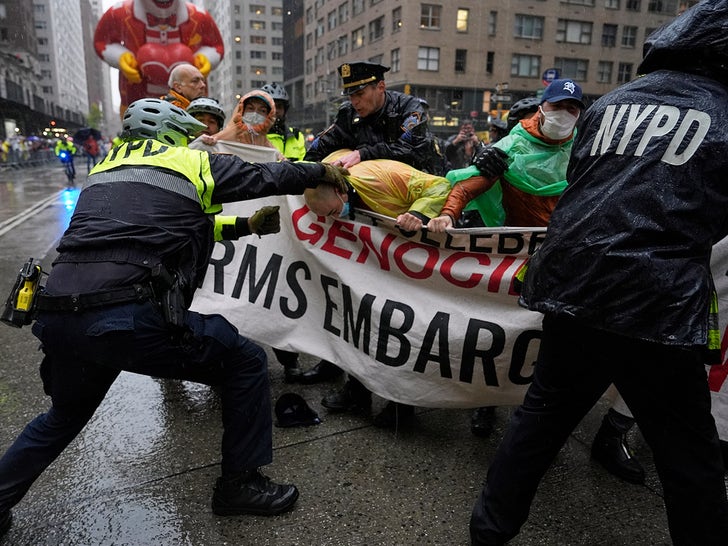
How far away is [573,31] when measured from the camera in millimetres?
43312

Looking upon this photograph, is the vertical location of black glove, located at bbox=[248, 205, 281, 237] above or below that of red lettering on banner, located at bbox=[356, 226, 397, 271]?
above

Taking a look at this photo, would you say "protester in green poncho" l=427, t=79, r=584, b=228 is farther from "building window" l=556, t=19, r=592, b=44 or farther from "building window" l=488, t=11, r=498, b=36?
"building window" l=556, t=19, r=592, b=44

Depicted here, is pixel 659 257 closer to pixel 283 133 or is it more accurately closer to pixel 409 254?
pixel 409 254

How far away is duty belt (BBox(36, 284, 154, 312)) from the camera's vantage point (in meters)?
1.90

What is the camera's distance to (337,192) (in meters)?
2.84

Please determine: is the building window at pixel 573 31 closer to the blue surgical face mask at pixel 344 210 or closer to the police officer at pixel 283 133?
Result: the police officer at pixel 283 133

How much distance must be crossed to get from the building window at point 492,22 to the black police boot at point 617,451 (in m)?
45.2

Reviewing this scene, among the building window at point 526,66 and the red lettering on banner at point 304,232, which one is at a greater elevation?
the building window at point 526,66

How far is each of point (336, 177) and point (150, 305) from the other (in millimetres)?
1134

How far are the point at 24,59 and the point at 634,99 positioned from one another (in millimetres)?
85547

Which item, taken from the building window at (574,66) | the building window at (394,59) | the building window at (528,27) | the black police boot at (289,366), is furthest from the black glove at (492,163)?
the building window at (574,66)

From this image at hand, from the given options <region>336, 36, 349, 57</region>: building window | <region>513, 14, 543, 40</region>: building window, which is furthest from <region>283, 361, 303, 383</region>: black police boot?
<region>336, 36, 349, 57</region>: building window

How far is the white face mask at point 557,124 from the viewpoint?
2.75 metres

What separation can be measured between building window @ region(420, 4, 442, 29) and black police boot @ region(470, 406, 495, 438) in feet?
142
